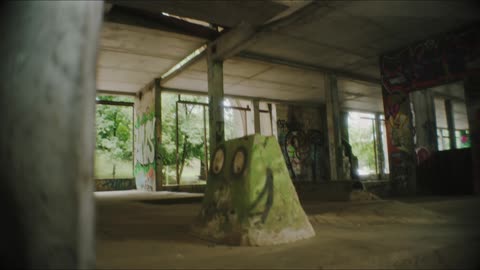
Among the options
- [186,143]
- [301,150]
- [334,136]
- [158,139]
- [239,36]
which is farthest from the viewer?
[186,143]

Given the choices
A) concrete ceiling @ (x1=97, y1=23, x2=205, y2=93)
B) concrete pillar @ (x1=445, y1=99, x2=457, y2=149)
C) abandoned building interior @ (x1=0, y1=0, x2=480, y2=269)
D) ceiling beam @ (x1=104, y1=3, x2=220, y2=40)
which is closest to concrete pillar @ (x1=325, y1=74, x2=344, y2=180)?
abandoned building interior @ (x1=0, y1=0, x2=480, y2=269)

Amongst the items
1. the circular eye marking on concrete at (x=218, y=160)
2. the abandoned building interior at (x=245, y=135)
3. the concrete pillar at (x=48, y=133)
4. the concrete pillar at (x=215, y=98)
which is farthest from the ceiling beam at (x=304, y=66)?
the concrete pillar at (x=48, y=133)

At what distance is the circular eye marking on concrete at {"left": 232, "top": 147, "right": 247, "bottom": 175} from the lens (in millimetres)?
2654

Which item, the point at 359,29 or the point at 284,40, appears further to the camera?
the point at 284,40

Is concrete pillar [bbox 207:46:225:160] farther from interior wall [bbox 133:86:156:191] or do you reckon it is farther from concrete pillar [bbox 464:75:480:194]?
concrete pillar [bbox 464:75:480:194]

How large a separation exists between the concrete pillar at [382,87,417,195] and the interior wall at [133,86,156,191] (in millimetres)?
7910

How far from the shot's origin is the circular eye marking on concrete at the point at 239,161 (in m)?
2.65

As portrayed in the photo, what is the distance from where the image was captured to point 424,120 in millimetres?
9938

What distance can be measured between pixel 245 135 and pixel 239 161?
875mm

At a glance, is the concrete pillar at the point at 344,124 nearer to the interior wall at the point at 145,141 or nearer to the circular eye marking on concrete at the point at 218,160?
the interior wall at the point at 145,141

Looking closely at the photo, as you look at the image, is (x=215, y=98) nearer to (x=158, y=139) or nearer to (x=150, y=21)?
(x=150, y=21)

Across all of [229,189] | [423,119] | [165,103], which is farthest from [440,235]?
[165,103]

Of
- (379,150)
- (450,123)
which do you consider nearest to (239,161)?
(450,123)

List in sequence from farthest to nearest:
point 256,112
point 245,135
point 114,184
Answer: point 256,112, point 114,184, point 245,135
